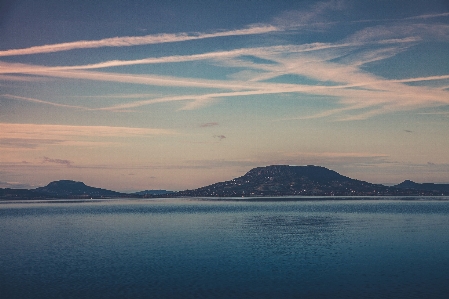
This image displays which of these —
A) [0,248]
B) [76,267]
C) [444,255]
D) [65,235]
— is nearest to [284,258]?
[444,255]

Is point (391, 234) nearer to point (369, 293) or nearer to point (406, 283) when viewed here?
point (406, 283)

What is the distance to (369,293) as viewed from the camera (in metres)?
47.1

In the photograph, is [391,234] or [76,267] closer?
[76,267]

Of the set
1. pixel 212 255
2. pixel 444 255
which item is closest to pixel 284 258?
pixel 212 255

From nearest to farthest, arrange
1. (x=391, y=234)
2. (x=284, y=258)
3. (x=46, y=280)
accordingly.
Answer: (x=46, y=280)
(x=284, y=258)
(x=391, y=234)

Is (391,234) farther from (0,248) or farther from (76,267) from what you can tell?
(0,248)

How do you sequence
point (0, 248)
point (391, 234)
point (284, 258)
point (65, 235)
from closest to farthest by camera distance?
point (284, 258) < point (0, 248) < point (391, 234) < point (65, 235)

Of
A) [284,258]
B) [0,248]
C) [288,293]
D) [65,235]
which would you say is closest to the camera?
[288,293]

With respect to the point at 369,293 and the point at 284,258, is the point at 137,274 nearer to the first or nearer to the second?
the point at 284,258

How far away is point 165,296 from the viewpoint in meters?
47.6

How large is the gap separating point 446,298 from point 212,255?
39.6 m

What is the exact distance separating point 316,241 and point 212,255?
92.5 feet

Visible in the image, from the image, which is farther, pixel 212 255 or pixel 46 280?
pixel 212 255

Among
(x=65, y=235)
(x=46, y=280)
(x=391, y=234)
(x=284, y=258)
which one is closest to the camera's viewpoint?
(x=46, y=280)
